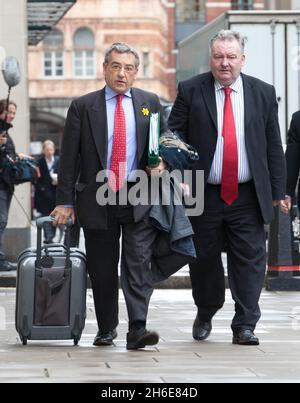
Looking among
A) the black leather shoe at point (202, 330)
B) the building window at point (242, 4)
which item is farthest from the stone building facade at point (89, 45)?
the black leather shoe at point (202, 330)

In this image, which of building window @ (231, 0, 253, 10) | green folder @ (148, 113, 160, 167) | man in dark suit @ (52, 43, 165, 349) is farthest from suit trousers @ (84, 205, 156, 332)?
building window @ (231, 0, 253, 10)

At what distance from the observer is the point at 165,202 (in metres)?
9.27

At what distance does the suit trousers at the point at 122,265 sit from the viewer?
9.20 meters

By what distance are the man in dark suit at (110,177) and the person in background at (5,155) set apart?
634 centimetres

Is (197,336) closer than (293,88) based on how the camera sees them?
Yes

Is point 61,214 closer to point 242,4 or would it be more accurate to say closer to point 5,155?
point 5,155

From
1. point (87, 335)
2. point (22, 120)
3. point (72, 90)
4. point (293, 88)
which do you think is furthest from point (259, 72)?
point (72, 90)

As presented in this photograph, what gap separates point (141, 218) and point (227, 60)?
1193mm

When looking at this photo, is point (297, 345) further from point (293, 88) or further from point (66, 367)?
point (293, 88)

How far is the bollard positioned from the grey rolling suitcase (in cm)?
552

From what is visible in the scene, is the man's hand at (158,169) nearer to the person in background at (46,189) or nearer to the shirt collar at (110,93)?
the shirt collar at (110,93)

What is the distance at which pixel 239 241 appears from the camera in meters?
9.59

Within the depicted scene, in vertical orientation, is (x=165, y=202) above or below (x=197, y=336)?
above

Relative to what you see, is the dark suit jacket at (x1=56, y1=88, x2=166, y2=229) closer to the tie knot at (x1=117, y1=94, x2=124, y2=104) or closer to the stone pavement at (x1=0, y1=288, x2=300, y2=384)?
the tie knot at (x1=117, y1=94, x2=124, y2=104)
